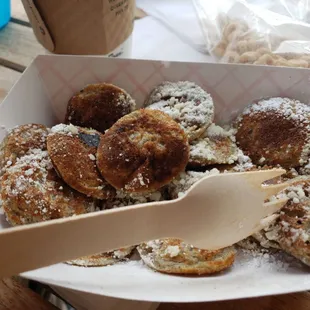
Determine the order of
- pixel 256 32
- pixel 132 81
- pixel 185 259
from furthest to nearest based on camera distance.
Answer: pixel 256 32 < pixel 132 81 < pixel 185 259

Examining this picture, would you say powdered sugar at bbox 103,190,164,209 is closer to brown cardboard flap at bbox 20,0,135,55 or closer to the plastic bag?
brown cardboard flap at bbox 20,0,135,55

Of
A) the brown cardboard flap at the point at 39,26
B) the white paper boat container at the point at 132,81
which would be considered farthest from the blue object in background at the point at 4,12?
the white paper boat container at the point at 132,81

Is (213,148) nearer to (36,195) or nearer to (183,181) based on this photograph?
(183,181)

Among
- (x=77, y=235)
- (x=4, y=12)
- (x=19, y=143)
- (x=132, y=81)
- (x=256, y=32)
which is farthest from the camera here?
(x=4, y=12)

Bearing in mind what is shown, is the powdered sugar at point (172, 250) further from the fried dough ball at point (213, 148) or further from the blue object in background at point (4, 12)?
the blue object in background at point (4, 12)

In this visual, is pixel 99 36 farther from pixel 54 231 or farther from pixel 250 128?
pixel 54 231

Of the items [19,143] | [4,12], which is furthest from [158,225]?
[4,12]
